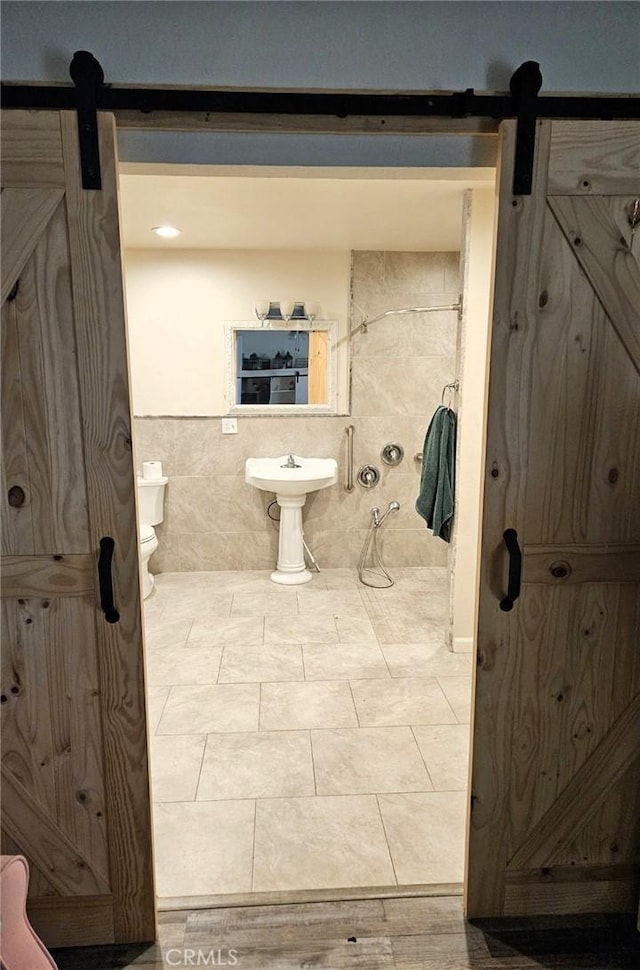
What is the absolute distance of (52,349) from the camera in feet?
4.83

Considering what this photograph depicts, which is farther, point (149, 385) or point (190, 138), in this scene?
point (149, 385)

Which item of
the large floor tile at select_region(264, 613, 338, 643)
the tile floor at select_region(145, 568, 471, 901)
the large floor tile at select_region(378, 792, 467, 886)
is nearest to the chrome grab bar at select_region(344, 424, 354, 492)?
the tile floor at select_region(145, 568, 471, 901)

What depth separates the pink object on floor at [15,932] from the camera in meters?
1.18

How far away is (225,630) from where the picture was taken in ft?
12.2

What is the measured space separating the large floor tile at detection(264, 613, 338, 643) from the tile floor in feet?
0.04

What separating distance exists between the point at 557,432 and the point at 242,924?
1.60 metres

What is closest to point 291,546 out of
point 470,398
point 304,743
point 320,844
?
point 470,398

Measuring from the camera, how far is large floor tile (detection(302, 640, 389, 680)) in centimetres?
317

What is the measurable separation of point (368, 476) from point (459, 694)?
1970 millimetres

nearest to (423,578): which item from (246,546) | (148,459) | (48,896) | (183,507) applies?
(246,546)

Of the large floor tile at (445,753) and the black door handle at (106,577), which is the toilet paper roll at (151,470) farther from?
the black door handle at (106,577)

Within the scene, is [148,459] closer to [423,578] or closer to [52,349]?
[423,578]

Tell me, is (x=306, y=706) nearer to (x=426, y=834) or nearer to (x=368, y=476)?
(x=426, y=834)

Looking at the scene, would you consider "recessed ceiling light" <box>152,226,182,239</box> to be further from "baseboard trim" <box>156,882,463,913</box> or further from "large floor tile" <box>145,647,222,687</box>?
"baseboard trim" <box>156,882,463,913</box>
